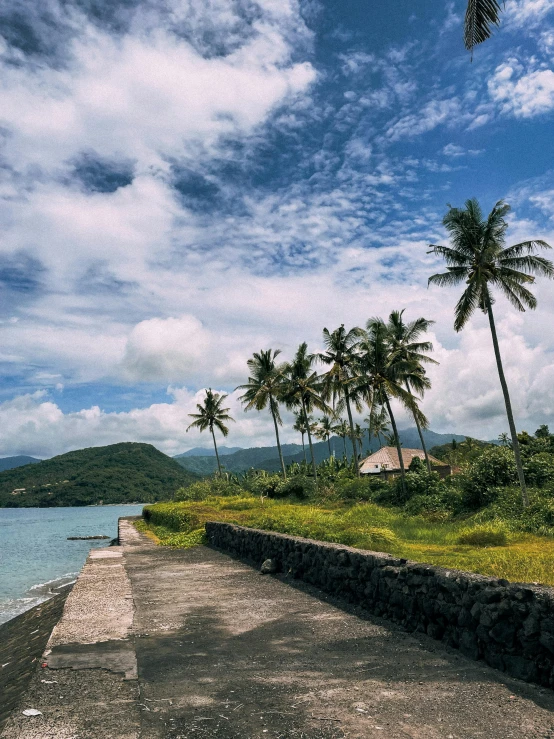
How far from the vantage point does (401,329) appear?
35.0 meters

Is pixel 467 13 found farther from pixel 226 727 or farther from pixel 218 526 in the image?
pixel 218 526

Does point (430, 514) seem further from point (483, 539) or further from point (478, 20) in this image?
point (478, 20)

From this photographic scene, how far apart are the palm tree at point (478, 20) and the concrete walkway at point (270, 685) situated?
670cm

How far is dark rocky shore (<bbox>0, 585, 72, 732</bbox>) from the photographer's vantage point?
4.78 meters

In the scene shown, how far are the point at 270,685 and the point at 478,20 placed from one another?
731 centimetres

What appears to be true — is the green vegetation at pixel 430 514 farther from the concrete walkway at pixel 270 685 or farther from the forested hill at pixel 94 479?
the forested hill at pixel 94 479

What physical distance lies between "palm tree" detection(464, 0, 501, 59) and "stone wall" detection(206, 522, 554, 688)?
600cm

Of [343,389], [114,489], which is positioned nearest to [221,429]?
[343,389]

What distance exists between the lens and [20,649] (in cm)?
876

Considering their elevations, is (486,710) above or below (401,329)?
below

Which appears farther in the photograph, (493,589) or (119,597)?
(119,597)

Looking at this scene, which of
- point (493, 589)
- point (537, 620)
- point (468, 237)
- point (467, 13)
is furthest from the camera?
point (468, 237)

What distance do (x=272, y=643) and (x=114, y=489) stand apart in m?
121

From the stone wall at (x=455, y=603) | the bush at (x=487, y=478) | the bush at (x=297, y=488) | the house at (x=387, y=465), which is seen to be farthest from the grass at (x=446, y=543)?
the house at (x=387, y=465)
